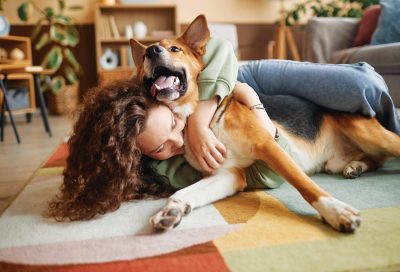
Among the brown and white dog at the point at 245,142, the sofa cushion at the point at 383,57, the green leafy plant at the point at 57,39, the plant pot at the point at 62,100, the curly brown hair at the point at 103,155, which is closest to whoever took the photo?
the brown and white dog at the point at 245,142

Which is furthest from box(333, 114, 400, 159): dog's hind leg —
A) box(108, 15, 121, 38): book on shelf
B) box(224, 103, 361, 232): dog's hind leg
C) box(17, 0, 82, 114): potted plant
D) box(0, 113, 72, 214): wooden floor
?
box(108, 15, 121, 38): book on shelf

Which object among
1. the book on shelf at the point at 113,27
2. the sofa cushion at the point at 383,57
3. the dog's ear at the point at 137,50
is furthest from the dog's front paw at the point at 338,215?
the book on shelf at the point at 113,27

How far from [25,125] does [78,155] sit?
353cm

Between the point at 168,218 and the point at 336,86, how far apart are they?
1.07m

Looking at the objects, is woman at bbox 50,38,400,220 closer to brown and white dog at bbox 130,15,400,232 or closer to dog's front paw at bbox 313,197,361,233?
brown and white dog at bbox 130,15,400,232

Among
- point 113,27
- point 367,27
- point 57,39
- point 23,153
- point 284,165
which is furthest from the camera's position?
point 113,27

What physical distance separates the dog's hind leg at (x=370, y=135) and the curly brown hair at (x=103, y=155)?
37.8 inches

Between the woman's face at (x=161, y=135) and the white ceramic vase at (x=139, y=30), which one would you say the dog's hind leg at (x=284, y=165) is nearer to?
the woman's face at (x=161, y=135)

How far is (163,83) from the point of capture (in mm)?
1451

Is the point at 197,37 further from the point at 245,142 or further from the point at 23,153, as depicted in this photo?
the point at 23,153

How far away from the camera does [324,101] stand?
1.77 meters

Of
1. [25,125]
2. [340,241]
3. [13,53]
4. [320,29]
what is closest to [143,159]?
[340,241]

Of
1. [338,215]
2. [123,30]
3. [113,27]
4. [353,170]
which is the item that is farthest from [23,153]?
[123,30]

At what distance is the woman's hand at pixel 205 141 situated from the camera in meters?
1.43
